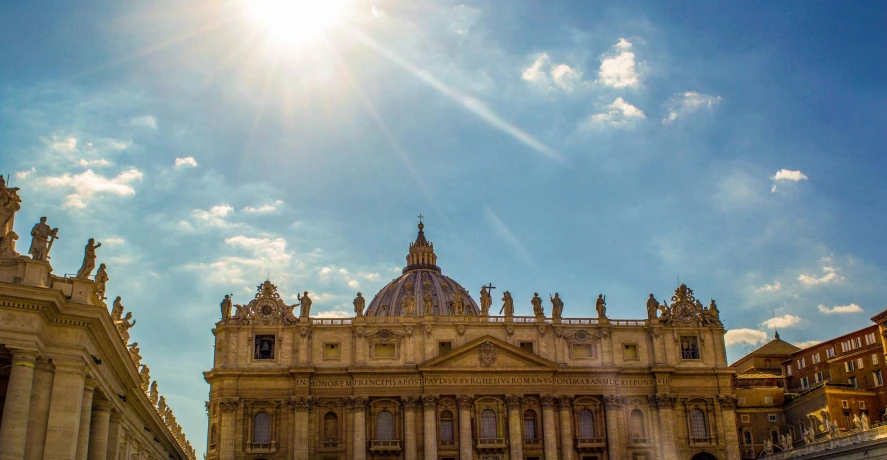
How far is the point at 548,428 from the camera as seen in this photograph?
78438 millimetres

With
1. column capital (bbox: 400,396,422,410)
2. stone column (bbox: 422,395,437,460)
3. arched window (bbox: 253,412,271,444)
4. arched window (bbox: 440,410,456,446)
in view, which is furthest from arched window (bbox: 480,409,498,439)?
arched window (bbox: 253,412,271,444)

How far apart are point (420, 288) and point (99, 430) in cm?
9114

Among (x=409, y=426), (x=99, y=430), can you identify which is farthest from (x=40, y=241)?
(x=409, y=426)

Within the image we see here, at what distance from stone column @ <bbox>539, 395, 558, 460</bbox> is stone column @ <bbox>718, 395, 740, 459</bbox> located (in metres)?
15.6

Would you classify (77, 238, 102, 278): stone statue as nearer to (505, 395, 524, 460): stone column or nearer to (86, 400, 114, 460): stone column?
(86, 400, 114, 460): stone column

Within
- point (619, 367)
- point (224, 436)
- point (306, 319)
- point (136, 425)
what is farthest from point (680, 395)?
point (136, 425)

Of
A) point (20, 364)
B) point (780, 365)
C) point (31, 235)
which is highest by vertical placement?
point (780, 365)

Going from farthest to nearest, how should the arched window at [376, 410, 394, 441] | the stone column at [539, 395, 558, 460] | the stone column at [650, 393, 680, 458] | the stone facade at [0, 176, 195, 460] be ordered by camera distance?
the stone column at [650, 393, 680, 458] < the arched window at [376, 410, 394, 441] < the stone column at [539, 395, 558, 460] < the stone facade at [0, 176, 195, 460]

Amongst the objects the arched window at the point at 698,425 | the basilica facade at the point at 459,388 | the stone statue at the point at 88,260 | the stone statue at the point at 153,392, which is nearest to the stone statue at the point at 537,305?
the basilica facade at the point at 459,388

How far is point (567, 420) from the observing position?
7925cm

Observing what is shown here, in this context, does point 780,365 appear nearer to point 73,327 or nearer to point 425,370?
point 425,370

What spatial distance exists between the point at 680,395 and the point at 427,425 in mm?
23129

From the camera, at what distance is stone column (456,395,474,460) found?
7706 centimetres

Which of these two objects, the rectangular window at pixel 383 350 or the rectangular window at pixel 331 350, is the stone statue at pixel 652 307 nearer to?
the rectangular window at pixel 383 350
